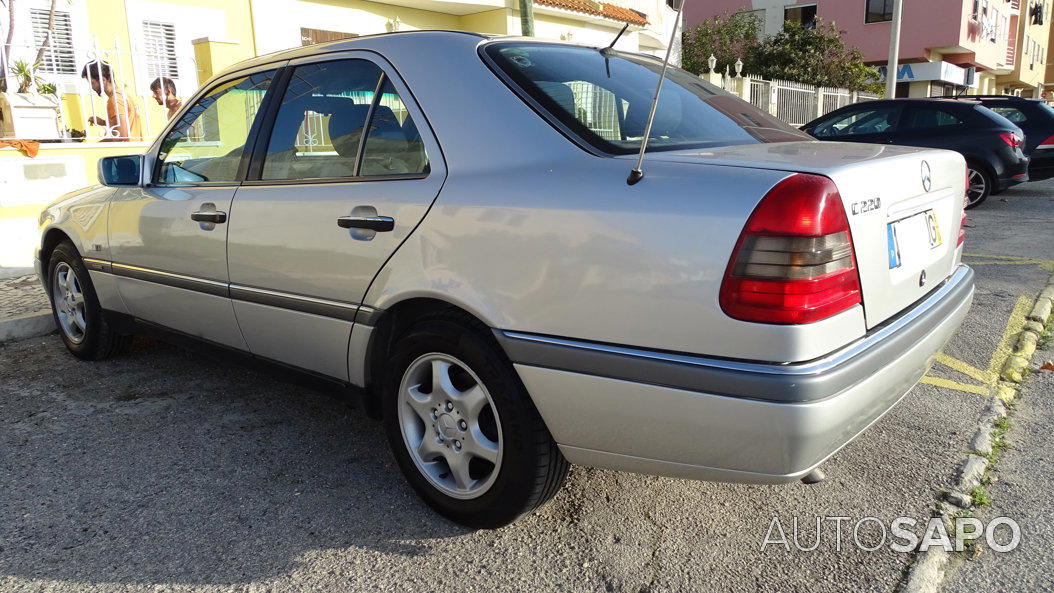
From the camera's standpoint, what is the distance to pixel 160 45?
1051 centimetres

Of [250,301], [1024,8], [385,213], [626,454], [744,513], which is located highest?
[1024,8]

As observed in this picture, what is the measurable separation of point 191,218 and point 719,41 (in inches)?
1147

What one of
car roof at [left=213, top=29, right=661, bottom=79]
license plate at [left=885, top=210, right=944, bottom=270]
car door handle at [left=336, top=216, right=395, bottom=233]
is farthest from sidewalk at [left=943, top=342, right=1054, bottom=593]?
car roof at [left=213, top=29, right=661, bottom=79]

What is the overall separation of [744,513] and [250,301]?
206cm

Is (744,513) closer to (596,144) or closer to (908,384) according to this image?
(908,384)

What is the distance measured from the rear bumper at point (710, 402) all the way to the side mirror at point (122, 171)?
8.30 ft

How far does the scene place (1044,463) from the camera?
300 centimetres

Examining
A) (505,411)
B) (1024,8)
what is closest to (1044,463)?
(505,411)

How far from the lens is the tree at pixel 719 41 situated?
29200 millimetres

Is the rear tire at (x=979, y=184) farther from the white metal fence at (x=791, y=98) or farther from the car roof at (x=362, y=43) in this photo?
the car roof at (x=362, y=43)

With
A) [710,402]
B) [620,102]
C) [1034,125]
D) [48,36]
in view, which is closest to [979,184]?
[1034,125]

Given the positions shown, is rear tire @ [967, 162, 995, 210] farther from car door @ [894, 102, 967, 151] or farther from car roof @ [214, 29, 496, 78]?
car roof @ [214, 29, 496, 78]

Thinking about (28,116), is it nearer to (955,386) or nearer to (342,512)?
(342,512)

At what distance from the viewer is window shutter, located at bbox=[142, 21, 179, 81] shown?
1023 centimetres
